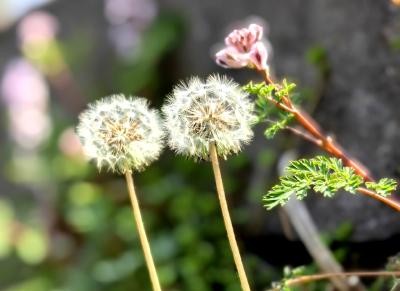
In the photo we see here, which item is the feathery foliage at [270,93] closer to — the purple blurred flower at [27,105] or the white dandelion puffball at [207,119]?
the white dandelion puffball at [207,119]

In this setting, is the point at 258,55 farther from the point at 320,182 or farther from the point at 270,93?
the point at 320,182

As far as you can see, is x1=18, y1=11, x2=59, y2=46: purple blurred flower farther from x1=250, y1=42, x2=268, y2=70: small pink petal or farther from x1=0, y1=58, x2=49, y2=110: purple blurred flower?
x1=250, y1=42, x2=268, y2=70: small pink petal

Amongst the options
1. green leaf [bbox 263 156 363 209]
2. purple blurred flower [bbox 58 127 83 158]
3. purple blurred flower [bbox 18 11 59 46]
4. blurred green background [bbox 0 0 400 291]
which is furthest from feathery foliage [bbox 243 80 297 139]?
purple blurred flower [bbox 18 11 59 46]

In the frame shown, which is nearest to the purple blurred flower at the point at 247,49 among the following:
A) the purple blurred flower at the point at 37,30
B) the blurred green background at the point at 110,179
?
the blurred green background at the point at 110,179

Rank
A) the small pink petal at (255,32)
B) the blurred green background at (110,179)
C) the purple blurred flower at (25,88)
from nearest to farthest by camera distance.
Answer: the small pink petal at (255,32) < the blurred green background at (110,179) < the purple blurred flower at (25,88)

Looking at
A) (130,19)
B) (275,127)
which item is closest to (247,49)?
(275,127)

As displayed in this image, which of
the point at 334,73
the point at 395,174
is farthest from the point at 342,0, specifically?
the point at 395,174
